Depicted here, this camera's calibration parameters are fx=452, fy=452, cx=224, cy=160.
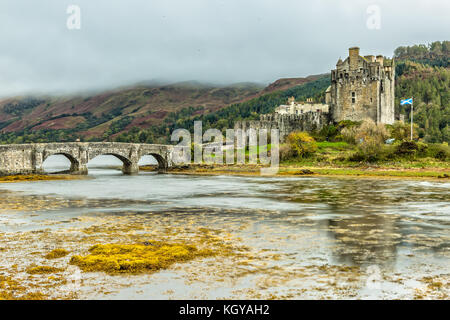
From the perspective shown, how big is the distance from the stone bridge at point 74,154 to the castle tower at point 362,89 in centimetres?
3444

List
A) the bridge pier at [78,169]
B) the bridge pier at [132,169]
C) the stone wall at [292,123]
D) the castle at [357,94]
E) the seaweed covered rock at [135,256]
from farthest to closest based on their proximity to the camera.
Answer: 1. the stone wall at [292,123]
2. the castle at [357,94]
3. the bridge pier at [132,169]
4. the bridge pier at [78,169]
5. the seaweed covered rock at [135,256]

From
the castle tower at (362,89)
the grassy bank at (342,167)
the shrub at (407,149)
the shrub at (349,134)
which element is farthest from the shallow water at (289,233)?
the castle tower at (362,89)

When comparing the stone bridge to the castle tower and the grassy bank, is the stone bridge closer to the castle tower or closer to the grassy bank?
the grassy bank

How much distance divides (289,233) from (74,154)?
5629 cm

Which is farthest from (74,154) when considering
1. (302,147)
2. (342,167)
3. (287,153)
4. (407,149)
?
(407,149)

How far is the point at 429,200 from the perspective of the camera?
32.3 metres

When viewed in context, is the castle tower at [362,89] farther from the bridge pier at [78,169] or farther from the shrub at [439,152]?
the bridge pier at [78,169]

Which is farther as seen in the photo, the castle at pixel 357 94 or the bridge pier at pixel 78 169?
the castle at pixel 357 94

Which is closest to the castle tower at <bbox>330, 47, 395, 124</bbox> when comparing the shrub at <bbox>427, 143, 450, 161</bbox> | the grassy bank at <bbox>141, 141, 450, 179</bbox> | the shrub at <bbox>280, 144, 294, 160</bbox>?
the grassy bank at <bbox>141, 141, 450, 179</bbox>

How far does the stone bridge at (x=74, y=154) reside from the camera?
195 ft

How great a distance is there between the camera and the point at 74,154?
69688mm

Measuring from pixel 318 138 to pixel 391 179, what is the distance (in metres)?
33.7

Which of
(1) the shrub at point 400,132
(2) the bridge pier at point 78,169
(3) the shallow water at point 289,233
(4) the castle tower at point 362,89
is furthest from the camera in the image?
(4) the castle tower at point 362,89
